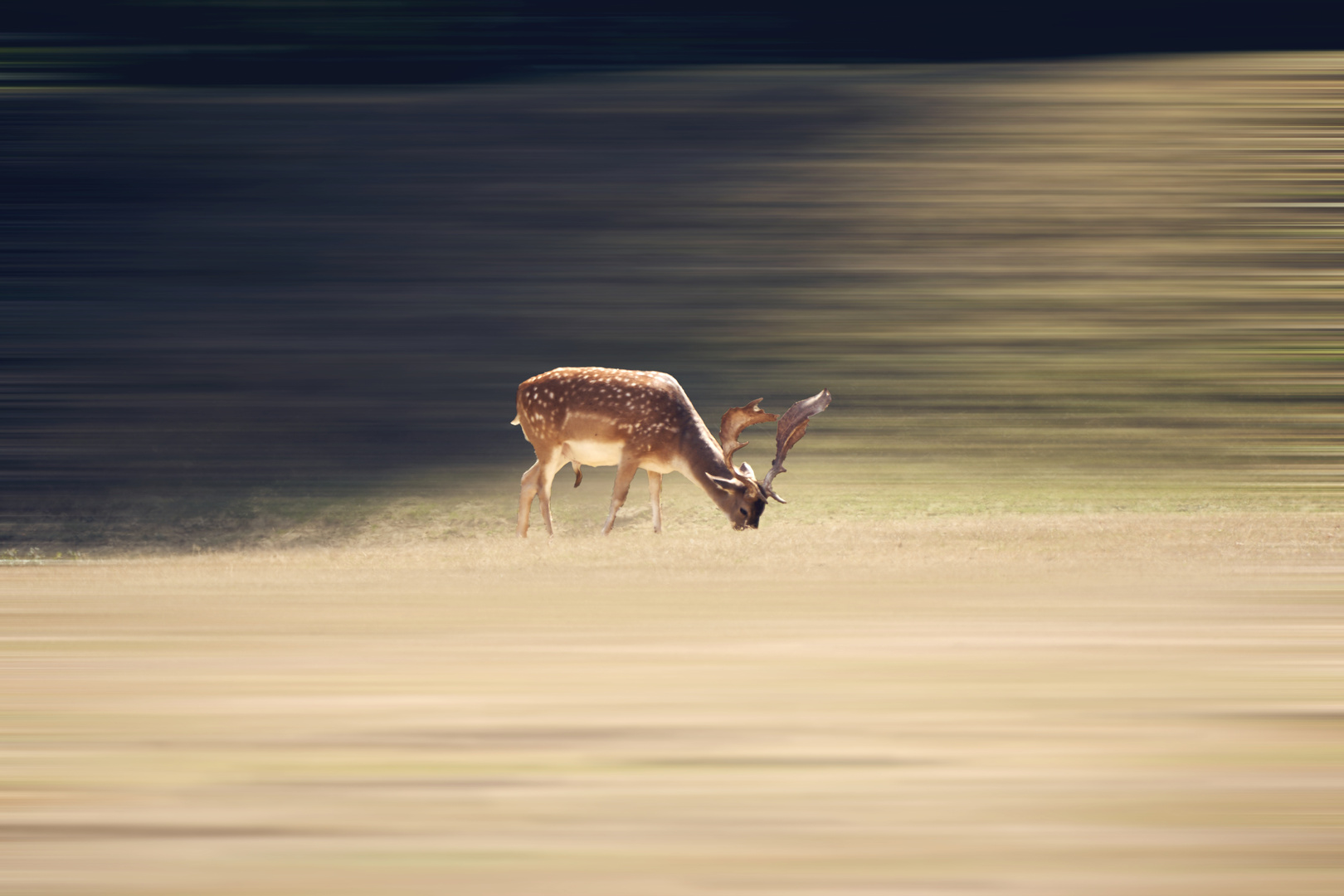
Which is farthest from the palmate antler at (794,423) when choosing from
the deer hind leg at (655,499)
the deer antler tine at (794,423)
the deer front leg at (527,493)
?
the deer front leg at (527,493)

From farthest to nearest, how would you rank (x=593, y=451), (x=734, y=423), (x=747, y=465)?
(x=734, y=423) → (x=747, y=465) → (x=593, y=451)

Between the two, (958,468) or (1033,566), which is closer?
(1033,566)

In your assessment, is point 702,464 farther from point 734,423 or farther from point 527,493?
point 527,493

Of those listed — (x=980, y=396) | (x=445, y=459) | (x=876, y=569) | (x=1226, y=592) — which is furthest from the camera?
(x=980, y=396)

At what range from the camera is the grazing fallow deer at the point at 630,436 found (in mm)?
9383

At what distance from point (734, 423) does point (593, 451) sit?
3.76ft

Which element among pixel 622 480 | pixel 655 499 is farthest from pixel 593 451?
pixel 655 499

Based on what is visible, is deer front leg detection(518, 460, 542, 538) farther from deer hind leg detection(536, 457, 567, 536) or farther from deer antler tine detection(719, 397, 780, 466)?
deer antler tine detection(719, 397, 780, 466)

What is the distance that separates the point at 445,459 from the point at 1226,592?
9304mm

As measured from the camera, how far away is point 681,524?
10.4m

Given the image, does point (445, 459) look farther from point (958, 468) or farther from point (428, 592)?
point (428, 592)

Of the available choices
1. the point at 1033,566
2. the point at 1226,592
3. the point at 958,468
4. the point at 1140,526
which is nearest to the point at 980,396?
the point at 958,468

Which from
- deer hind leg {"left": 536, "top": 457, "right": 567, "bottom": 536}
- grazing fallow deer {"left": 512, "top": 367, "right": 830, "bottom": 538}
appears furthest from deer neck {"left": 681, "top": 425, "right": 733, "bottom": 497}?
deer hind leg {"left": 536, "top": 457, "right": 567, "bottom": 536}

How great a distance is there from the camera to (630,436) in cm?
937
